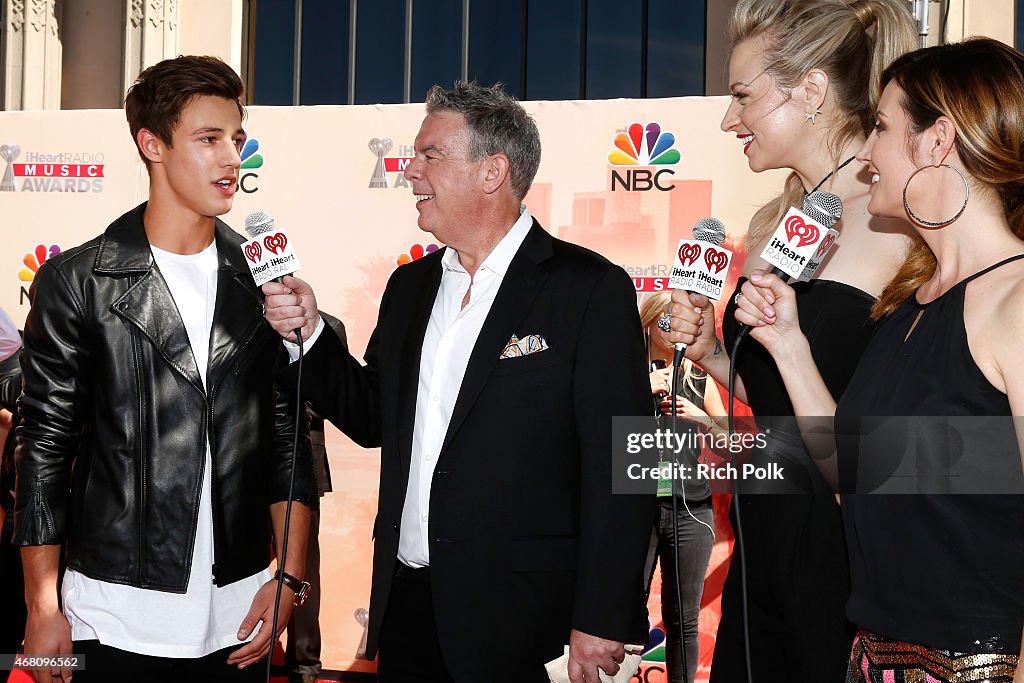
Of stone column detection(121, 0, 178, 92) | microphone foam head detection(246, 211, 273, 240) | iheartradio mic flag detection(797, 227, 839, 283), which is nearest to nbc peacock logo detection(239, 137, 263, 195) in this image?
microphone foam head detection(246, 211, 273, 240)

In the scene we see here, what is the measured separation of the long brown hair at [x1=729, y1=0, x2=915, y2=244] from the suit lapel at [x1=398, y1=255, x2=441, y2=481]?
962 mm

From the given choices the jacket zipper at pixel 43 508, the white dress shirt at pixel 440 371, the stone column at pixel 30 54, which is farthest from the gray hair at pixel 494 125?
the stone column at pixel 30 54

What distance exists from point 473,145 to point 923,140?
43.9 inches

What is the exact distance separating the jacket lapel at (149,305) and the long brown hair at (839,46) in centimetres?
150

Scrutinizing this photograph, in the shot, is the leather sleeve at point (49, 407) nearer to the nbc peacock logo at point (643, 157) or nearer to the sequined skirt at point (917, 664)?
the sequined skirt at point (917, 664)

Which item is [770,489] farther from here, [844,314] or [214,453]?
[214,453]

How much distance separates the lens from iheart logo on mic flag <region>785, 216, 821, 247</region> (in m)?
1.93

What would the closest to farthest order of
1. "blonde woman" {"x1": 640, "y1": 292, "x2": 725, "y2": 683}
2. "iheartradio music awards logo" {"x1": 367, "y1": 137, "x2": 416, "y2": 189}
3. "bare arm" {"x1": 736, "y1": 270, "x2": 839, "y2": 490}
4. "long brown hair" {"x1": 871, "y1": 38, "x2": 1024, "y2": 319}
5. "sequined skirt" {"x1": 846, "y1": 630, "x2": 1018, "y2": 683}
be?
"sequined skirt" {"x1": 846, "y1": 630, "x2": 1018, "y2": 683}, "long brown hair" {"x1": 871, "y1": 38, "x2": 1024, "y2": 319}, "bare arm" {"x1": 736, "y1": 270, "x2": 839, "y2": 490}, "blonde woman" {"x1": 640, "y1": 292, "x2": 725, "y2": 683}, "iheartradio music awards logo" {"x1": 367, "y1": 137, "x2": 416, "y2": 189}

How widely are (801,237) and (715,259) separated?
0.71 ft

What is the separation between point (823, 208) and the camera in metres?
2.01

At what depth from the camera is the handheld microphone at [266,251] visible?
2.29 m

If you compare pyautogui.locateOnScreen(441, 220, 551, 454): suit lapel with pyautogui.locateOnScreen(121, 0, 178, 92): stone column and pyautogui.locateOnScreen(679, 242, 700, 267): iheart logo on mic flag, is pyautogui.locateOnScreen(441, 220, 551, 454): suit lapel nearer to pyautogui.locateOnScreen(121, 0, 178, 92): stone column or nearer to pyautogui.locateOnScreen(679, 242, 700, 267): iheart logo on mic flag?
pyautogui.locateOnScreen(679, 242, 700, 267): iheart logo on mic flag

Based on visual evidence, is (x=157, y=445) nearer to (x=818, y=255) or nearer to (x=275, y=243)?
(x=275, y=243)

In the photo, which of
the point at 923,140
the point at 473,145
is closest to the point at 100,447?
the point at 473,145
